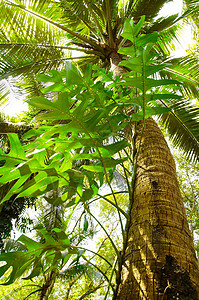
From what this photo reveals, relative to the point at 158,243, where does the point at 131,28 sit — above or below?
above

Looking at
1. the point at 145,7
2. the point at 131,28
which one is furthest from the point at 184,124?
the point at 131,28

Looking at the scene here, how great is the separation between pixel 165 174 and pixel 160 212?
221mm

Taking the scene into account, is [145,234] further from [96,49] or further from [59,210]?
[59,210]

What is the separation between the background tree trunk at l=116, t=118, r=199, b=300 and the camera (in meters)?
0.64

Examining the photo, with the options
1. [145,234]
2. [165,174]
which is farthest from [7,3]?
[145,234]

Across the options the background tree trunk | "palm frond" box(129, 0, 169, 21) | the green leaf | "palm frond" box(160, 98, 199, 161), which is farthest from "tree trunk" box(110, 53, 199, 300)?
"palm frond" box(129, 0, 169, 21)

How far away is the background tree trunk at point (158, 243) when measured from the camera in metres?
0.64

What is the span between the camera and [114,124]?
94 centimetres

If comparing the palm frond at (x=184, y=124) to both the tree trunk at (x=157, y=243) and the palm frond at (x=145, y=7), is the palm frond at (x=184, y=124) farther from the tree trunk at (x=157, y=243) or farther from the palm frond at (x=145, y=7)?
the tree trunk at (x=157, y=243)

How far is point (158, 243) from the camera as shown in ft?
2.47

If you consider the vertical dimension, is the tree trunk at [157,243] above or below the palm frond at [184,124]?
below

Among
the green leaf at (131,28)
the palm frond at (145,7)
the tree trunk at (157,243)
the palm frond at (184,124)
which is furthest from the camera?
the palm frond at (145,7)

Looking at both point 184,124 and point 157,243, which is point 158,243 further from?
point 184,124

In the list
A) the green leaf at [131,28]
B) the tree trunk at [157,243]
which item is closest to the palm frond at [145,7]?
the green leaf at [131,28]
